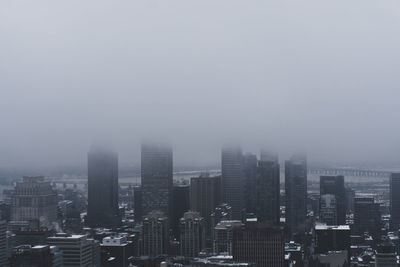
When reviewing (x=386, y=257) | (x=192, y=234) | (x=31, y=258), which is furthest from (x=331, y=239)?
(x=31, y=258)

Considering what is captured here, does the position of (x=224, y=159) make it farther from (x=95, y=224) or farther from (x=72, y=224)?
(x=72, y=224)

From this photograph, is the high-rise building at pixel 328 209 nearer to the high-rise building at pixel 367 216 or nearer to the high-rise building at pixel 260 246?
the high-rise building at pixel 367 216

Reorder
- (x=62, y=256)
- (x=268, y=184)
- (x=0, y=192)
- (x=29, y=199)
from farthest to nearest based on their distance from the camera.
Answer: (x=268, y=184), (x=29, y=199), (x=0, y=192), (x=62, y=256)

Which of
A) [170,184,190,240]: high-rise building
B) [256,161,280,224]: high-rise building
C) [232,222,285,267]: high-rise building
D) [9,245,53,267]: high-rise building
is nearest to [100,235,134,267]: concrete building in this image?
[232,222,285,267]: high-rise building

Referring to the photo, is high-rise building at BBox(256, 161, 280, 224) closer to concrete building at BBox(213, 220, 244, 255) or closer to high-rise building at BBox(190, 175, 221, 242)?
high-rise building at BBox(190, 175, 221, 242)

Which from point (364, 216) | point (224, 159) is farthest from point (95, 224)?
point (364, 216)
